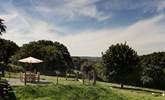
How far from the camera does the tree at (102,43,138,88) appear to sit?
49531 millimetres

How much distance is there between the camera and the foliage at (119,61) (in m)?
49.5

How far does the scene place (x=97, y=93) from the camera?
27891 mm

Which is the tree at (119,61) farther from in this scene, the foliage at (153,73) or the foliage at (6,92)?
the foliage at (6,92)

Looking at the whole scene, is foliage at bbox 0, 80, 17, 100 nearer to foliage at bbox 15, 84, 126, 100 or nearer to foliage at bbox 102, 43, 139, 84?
foliage at bbox 15, 84, 126, 100

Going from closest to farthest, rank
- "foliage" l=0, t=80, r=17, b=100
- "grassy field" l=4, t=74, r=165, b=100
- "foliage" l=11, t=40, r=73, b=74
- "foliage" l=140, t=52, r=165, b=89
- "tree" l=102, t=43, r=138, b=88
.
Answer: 1. "foliage" l=0, t=80, r=17, b=100
2. "grassy field" l=4, t=74, r=165, b=100
3. "tree" l=102, t=43, r=138, b=88
4. "foliage" l=140, t=52, r=165, b=89
5. "foliage" l=11, t=40, r=73, b=74

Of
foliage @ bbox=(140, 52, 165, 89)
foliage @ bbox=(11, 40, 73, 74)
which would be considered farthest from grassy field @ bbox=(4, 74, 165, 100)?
foliage @ bbox=(11, 40, 73, 74)

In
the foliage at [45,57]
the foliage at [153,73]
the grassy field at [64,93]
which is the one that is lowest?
the grassy field at [64,93]

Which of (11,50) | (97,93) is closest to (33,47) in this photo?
(11,50)

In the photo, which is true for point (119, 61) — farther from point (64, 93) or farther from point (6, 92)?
point (6, 92)

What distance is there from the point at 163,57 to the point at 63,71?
2384cm

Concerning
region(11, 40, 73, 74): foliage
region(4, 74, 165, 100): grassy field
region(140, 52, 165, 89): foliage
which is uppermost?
region(11, 40, 73, 74): foliage

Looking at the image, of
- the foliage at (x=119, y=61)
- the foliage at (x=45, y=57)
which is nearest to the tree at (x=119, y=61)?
the foliage at (x=119, y=61)

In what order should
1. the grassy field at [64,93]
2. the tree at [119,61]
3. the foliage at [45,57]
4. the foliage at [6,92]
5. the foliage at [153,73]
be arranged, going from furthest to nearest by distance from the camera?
the foliage at [45,57], the foliage at [153,73], the tree at [119,61], the grassy field at [64,93], the foliage at [6,92]

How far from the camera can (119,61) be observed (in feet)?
163
